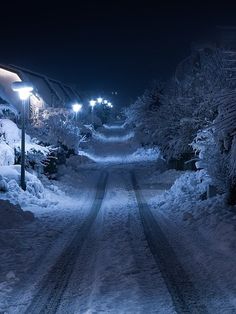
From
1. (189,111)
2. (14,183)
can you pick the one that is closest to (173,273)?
(14,183)

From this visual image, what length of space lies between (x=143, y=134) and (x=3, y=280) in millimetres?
37792

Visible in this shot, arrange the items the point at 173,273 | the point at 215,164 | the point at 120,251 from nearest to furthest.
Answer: the point at 173,273, the point at 120,251, the point at 215,164

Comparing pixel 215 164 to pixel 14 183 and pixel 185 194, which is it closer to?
pixel 185 194

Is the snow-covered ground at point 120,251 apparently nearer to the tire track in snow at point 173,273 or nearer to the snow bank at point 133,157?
the tire track in snow at point 173,273

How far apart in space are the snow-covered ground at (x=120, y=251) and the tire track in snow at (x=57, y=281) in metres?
0.09

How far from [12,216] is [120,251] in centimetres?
465

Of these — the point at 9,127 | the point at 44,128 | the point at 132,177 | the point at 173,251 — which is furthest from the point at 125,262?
the point at 44,128

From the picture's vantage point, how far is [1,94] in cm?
4381

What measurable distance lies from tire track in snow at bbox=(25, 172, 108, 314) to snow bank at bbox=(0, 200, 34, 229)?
1.78 m

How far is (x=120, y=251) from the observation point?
10227 mm

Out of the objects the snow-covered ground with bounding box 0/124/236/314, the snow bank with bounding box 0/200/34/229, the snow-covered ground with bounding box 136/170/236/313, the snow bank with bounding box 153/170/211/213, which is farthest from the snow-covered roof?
the snow bank with bounding box 0/200/34/229

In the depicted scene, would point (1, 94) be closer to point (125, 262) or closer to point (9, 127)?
point (9, 127)

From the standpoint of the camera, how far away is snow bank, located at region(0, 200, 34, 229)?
13.2 m

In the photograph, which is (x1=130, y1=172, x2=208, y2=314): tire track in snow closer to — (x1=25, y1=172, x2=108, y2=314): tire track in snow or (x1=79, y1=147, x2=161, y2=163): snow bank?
Result: (x1=25, y1=172, x2=108, y2=314): tire track in snow
